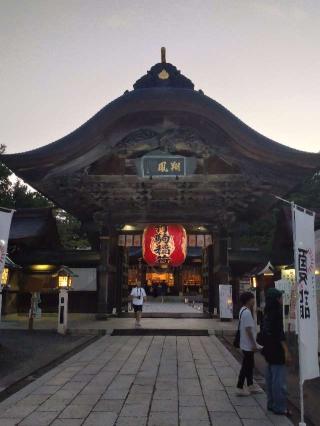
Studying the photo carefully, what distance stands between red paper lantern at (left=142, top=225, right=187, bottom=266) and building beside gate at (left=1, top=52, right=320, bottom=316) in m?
0.45

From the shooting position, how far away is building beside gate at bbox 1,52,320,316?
11.1m

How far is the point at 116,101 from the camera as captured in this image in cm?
1111

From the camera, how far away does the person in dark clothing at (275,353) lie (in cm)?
457

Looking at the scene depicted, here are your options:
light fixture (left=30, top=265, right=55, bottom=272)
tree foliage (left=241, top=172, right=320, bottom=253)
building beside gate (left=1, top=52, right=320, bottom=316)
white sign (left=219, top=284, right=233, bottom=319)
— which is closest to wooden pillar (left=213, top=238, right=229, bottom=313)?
building beside gate (left=1, top=52, right=320, bottom=316)

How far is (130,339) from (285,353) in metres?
7.44

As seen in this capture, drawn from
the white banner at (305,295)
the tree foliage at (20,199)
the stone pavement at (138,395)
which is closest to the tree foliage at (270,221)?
the tree foliage at (20,199)

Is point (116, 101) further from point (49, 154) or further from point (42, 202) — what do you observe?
point (42, 202)

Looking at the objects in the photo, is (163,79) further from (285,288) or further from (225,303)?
(225,303)

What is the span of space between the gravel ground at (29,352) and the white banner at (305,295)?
164 inches

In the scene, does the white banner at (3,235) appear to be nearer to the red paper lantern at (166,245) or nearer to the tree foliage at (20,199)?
the red paper lantern at (166,245)

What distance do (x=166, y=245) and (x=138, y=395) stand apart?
974 cm

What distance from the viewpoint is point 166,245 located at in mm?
14969

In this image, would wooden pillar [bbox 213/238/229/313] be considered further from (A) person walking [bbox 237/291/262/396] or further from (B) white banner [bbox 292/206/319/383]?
(B) white banner [bbox 292/206/319/383]

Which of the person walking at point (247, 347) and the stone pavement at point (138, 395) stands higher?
the person walking at point (247, 347)
